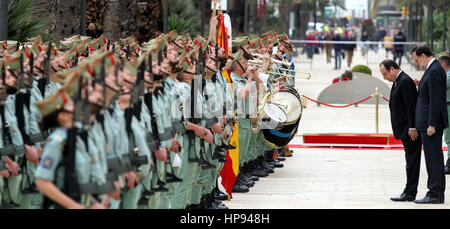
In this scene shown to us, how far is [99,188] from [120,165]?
1.64ft

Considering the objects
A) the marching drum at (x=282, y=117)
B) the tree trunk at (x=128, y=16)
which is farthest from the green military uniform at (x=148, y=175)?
the tree trunk at (x=128, y=16)

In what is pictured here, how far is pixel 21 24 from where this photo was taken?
17828 mm

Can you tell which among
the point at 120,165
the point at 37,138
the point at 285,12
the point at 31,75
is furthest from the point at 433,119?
the point at 285,12

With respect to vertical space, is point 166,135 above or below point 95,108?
below

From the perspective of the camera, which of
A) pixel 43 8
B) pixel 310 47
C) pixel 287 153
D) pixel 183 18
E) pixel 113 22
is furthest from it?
pixel 310 47

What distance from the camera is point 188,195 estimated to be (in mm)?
11992

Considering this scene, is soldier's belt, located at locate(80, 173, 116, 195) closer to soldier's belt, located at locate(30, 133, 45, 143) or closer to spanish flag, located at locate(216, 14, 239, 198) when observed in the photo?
soldier's belt, located at locate(30, 133, 45, 143)

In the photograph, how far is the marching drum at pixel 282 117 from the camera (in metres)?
17.0

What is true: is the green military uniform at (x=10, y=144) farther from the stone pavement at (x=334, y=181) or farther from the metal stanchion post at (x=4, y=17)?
the metal stanchion post at (x=4, y=17)

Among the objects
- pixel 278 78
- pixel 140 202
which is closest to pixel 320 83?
pixel 278 78

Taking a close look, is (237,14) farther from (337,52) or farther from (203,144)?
(203,144)

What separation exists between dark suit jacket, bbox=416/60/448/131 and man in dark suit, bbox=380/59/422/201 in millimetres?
147
